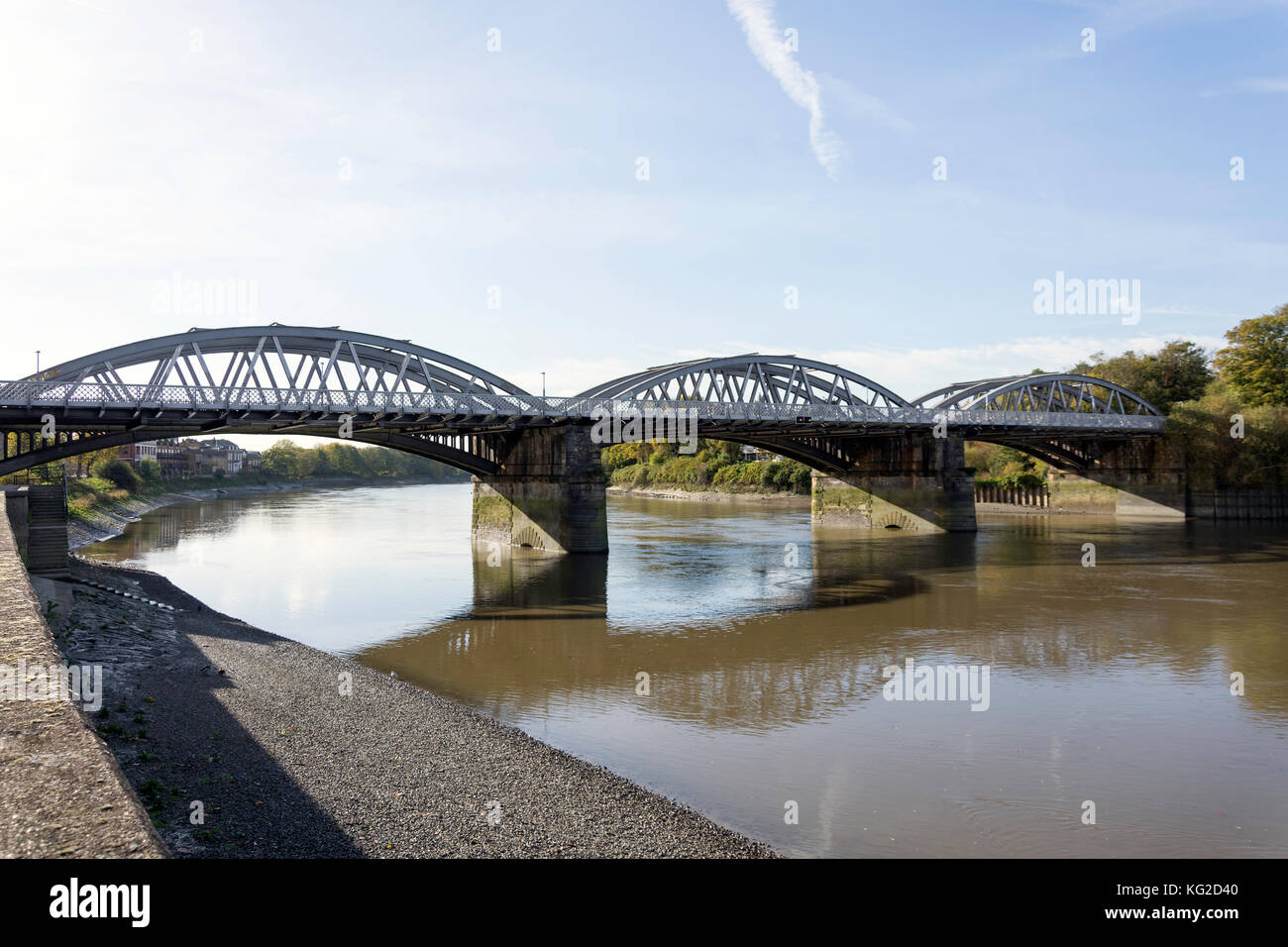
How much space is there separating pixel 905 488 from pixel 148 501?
79147 mm

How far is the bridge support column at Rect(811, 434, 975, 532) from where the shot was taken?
60.2m

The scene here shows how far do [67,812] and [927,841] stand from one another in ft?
29.0

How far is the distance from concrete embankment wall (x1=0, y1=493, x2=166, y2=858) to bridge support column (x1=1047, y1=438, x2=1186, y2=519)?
8119 centimetres

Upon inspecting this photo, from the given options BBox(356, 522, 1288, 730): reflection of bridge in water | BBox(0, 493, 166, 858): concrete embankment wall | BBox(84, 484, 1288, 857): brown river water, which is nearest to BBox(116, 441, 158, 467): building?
BBox(84, 484, 1288, 857): brown river water

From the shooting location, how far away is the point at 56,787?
5695 mm

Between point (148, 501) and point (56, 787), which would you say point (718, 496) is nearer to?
point (148, 501)

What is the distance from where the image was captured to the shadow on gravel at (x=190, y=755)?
28.2ft

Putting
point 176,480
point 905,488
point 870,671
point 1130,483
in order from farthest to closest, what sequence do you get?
point 176,480 < point 1130,483 < point 905,488 < point 870,671

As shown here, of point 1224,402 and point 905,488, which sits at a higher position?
point 1224,402

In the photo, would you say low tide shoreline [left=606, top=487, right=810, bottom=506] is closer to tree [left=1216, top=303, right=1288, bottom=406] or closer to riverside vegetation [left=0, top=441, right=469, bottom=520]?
riverside vegetation [left=0, top=441, right=469, bottom=520]

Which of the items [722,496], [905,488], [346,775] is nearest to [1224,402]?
[905,488]

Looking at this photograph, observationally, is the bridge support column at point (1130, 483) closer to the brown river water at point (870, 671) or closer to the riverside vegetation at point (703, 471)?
the brown river water at point (870, 671)

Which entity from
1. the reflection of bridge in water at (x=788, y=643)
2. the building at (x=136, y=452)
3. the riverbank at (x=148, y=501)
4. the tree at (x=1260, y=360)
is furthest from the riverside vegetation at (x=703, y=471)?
the reflection of bridge in water at (x=788, y=643)
